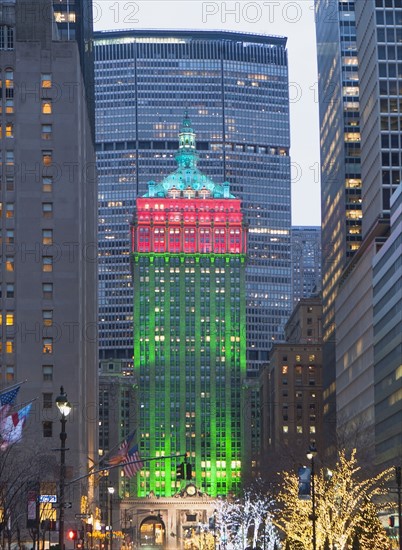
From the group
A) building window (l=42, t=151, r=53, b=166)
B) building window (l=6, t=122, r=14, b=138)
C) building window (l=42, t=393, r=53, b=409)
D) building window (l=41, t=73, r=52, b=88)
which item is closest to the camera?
building window (l=42, t=393, r=53, b=409)

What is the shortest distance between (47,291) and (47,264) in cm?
280

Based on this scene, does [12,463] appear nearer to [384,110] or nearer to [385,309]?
[385,309]

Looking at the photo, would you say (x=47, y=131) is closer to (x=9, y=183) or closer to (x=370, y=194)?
(x=9, y=183)

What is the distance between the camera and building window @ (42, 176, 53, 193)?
470ft

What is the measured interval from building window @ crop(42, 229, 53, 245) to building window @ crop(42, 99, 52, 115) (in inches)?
490

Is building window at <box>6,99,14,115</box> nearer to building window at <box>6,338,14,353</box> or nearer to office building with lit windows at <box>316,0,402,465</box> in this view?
building window at <box>6,338,14,353</box>

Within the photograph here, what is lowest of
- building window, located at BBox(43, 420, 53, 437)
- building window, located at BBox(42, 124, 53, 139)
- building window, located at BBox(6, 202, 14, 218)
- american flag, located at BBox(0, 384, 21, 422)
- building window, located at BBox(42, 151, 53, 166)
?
american flag, located at BBox(0, 384, 21, 422)

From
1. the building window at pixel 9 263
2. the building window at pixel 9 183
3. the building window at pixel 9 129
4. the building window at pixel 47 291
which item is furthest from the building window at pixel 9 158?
Answer: the building window at pixel 47 291

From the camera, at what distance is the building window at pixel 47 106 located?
144375 mm

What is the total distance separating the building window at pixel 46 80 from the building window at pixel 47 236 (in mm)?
15342

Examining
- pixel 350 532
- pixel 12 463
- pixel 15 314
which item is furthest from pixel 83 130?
pixel 350 532

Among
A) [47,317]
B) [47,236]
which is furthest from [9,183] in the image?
[47,317]

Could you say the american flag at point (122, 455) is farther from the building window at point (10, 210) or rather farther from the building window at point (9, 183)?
the building window at point (9, 183)

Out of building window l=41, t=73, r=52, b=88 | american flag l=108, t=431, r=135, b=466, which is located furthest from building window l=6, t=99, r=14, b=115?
american flag l=108, t=431, r=135, b=466
